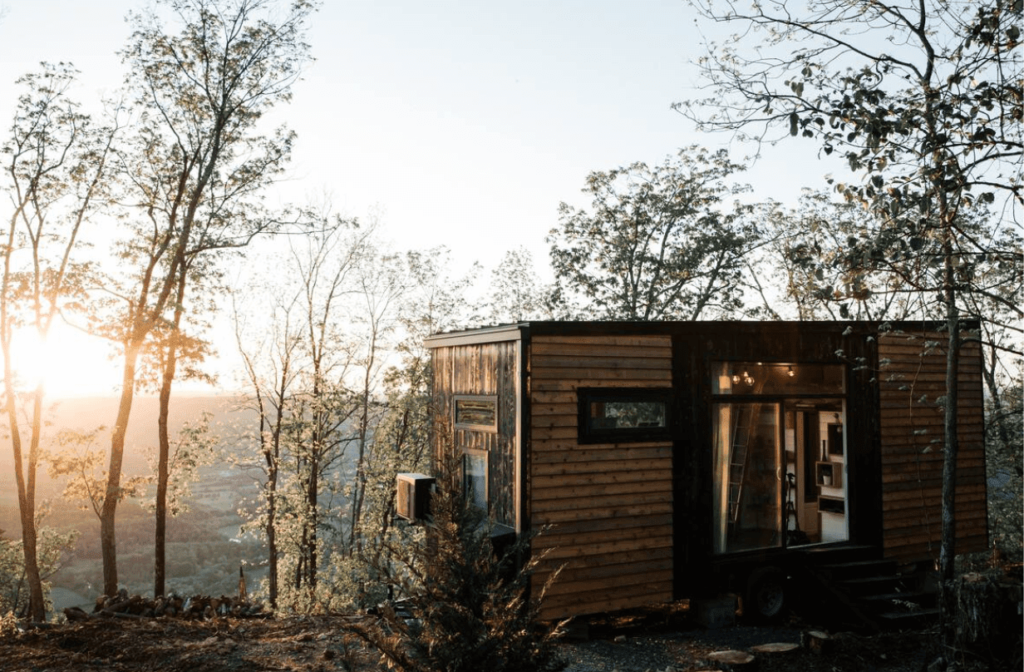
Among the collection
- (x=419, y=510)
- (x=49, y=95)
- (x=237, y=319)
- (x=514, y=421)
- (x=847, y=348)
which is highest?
(x=49, y=95)

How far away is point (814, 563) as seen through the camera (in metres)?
8.54

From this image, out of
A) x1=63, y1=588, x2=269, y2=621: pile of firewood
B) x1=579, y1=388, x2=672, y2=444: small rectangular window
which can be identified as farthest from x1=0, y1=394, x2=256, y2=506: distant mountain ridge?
x1=579, y1=388, x2=672, y2=444: small rectangular window

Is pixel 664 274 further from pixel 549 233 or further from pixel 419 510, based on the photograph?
pixel 419 510

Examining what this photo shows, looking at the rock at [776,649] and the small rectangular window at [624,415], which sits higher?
the small rectangular window at [624,415]

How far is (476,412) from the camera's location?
867cm

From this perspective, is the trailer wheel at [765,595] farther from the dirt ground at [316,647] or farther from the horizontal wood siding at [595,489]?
the horizontal wood siding at [595,489]

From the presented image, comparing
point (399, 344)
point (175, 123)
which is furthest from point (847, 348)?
point (399, 344)

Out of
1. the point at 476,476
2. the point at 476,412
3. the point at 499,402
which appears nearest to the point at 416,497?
the point at 476,476

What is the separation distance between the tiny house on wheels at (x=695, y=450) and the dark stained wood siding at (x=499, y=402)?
26 mm

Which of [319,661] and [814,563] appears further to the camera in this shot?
[814,563]

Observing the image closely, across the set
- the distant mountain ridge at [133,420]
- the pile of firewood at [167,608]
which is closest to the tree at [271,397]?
the distant mountain ridge at [133,420]

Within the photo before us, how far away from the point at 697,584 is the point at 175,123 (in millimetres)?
14445

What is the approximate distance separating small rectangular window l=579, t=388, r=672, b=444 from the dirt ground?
1958 mm

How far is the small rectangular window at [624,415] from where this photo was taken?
25.4 ft
